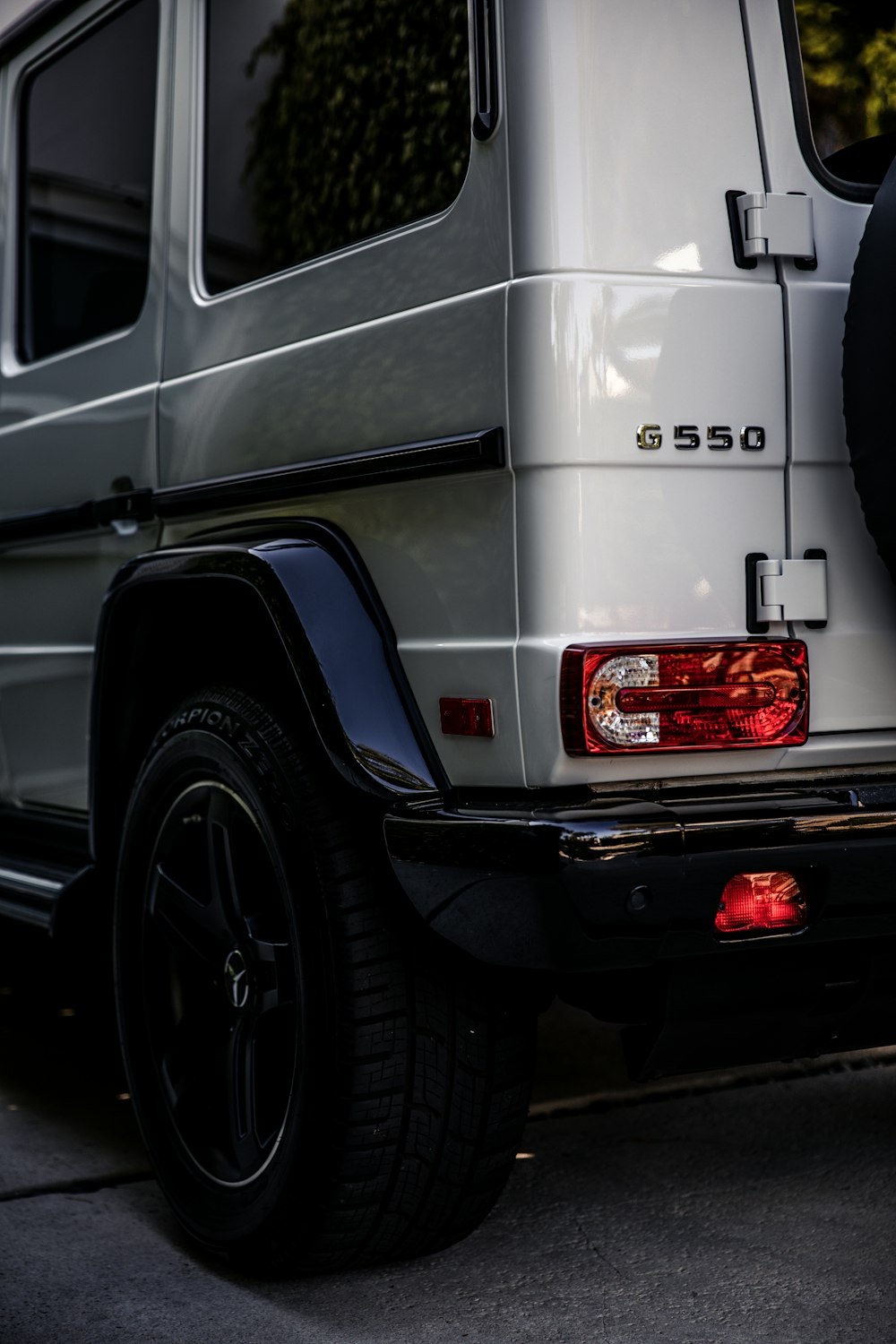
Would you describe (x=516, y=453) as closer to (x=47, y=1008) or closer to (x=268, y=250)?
(x=268, y=250)

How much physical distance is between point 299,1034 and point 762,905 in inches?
30.5

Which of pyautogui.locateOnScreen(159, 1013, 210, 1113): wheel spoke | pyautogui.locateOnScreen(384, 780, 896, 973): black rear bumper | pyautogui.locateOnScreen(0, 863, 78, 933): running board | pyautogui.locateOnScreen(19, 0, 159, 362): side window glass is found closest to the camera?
pyautogui.locateOnScreen(384, 780, 896, 973): black rear bumper

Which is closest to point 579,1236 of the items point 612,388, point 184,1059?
point 184,1059

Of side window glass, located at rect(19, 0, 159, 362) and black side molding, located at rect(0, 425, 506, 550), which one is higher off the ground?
side window glass, located at rect(19, 0, 159, 362)

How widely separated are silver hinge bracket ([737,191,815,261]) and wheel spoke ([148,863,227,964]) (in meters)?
1.42

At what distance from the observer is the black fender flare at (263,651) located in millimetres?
2342

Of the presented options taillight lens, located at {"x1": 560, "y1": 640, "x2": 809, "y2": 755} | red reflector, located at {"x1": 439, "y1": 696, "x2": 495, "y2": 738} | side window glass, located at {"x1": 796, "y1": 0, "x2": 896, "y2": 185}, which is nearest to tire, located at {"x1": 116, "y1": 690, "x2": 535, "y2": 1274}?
red reflector, located at {"x1": 439, "y1": 696, "x2": 495, "y2": 738}

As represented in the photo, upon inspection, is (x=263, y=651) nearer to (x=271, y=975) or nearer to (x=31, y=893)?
(x=271, y=975)

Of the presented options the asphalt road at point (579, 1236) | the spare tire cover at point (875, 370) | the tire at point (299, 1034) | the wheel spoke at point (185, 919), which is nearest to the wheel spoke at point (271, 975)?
the tire at point (299, 1034)

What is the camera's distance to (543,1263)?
8.83 feet

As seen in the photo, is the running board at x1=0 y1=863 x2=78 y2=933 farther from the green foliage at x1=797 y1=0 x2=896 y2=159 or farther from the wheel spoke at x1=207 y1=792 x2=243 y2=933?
the green foliage at x1=797 y1=0 x2=896 y2=159

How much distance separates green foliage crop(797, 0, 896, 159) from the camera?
2.37m

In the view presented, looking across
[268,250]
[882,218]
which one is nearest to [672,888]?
[882,218]

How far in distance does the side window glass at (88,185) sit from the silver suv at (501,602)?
0.41 meters
